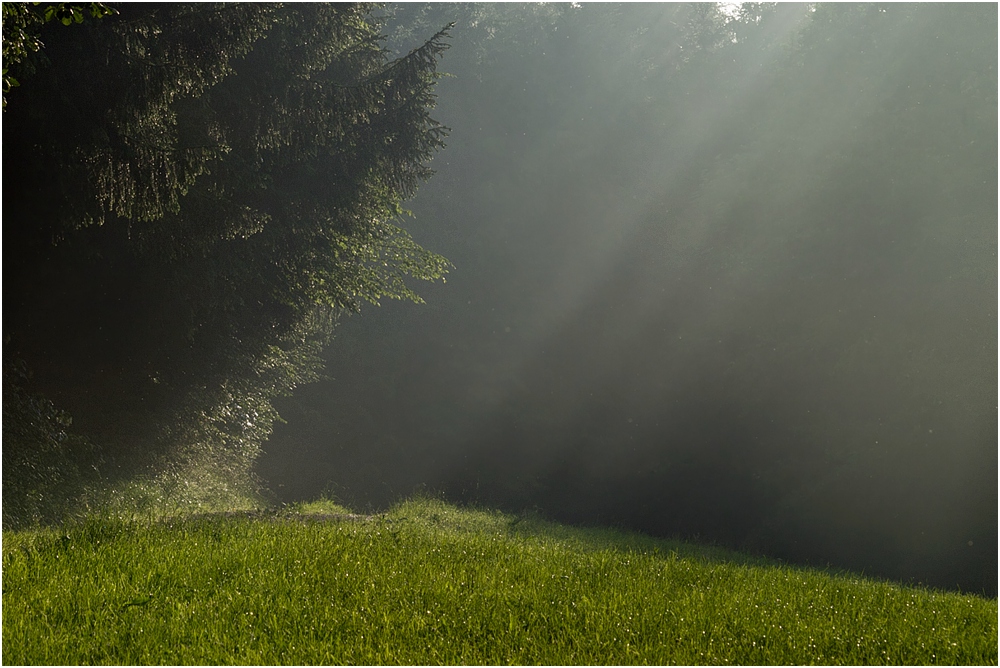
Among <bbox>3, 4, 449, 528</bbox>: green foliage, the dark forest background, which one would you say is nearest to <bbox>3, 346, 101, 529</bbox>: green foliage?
the dark forest background

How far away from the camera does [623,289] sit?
23312 millimetres

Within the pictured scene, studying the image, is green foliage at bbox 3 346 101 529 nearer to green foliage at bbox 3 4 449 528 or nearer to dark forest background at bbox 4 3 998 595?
dark forest background at bbox 4 3 998 595

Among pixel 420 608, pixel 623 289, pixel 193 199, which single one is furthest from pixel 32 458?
pixel 623 289

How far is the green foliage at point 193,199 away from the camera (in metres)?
7.61

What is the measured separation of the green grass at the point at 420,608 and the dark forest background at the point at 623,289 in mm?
4336

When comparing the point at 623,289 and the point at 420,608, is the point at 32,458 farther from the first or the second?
the point at 623,289

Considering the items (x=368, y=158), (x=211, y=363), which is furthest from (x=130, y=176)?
(x=211, y=363)

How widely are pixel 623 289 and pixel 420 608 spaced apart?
19034 millimetres

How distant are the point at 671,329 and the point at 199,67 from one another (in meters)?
15.2

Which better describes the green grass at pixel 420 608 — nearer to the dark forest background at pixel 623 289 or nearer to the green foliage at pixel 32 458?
the green foliage at pixel 32 458

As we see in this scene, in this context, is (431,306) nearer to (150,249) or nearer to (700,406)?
(700,406)

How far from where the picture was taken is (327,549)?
6387 mm

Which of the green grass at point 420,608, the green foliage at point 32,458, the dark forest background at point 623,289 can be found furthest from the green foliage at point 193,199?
the green grass at point 420,608

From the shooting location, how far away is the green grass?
14.4 feet
